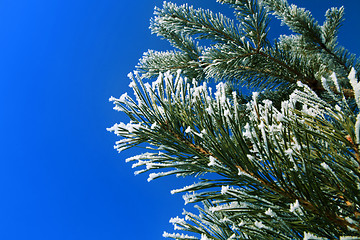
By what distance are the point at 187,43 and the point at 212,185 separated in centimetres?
224

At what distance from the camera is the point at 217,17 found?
8.23ft

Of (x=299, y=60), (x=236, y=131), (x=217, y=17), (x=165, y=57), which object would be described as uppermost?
(x=165, y=57)

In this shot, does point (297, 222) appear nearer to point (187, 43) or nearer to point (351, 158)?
point (351, 158)

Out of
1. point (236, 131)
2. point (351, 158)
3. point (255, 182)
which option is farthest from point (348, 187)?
point (236, 131)

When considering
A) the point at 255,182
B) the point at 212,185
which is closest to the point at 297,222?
the point at 255,182

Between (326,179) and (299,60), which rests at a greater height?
(299,60)

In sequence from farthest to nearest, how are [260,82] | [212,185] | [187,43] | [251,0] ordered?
[187,43] < [260,82] < [251,0] < [212,185]

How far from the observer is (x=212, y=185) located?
37.0 inches

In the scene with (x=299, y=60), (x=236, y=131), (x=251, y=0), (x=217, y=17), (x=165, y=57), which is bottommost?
(x=236, y=131)

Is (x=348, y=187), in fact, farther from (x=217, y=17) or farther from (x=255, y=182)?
(x=217, y=17)

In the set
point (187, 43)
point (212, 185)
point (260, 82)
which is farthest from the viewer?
point (187, 43)

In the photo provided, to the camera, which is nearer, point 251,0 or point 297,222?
point 297,222

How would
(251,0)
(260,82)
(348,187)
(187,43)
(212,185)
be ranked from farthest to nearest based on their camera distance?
1. (187,43)
2. (260,82)
3. (251,0)
4. (212,185)
5. (348,187)

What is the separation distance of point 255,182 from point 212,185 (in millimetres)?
164
